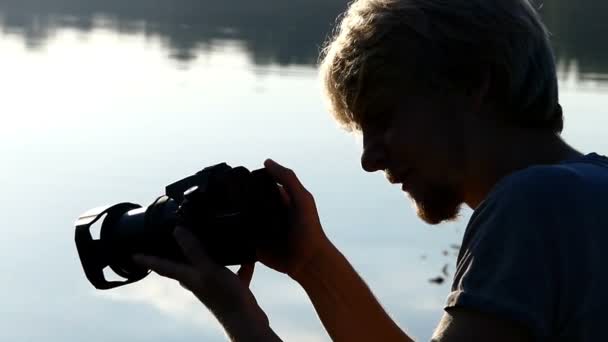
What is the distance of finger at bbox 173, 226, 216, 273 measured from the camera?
1.54m

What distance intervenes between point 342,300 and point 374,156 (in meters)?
0.38

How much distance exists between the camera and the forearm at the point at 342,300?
174 centimetres

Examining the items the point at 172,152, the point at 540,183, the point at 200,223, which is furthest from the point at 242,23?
the point at 540,183

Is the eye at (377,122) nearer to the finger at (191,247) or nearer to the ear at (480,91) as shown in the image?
the ear at (480,91)

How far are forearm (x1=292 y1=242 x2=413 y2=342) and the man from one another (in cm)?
17

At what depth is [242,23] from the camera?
17641 mm

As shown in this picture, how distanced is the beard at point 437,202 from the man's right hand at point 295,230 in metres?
0.29

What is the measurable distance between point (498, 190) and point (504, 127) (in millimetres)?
188

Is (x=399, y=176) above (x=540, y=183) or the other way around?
the other way around

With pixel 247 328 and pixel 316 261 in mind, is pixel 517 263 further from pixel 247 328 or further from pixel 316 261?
pixel 316 261

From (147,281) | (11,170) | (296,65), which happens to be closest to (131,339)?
(147,281)

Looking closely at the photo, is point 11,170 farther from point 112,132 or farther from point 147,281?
point 147,281

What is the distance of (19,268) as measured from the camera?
17.4ft

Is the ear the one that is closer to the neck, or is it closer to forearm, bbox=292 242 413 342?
the neck
